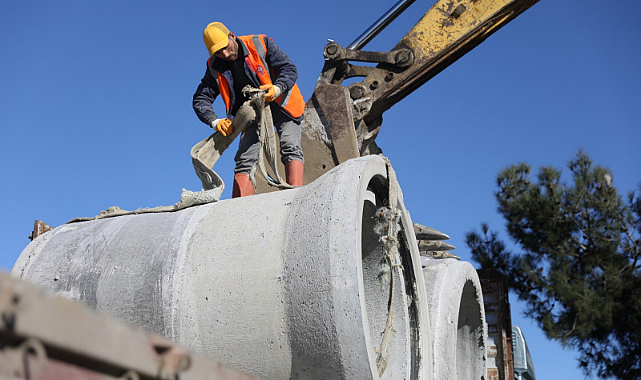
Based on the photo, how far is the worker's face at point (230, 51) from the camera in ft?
11.7

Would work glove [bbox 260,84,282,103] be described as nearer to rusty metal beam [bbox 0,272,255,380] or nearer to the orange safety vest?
the orange safety vest

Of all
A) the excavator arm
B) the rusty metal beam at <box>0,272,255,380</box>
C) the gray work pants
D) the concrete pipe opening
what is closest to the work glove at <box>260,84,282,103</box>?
the gray work pants

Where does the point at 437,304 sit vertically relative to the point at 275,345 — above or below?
above

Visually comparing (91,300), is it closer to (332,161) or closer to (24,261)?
(24,261)

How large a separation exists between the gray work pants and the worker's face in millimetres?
396

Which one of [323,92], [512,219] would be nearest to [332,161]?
[323,92]

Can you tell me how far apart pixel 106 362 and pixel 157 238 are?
1.57 metres

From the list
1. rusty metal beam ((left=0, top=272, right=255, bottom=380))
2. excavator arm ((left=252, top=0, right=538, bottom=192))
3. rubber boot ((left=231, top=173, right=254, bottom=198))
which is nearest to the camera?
rusty metal beam ((left=0, top=272, right=255, bottom=380))

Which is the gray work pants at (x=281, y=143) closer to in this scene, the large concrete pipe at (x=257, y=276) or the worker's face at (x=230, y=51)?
the worker's face at (x=230, y=51)

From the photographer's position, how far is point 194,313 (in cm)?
229

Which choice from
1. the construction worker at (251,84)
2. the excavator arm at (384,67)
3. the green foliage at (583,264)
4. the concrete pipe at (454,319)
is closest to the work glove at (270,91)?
the construction worker at (251,84)

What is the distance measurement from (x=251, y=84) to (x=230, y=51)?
22cm

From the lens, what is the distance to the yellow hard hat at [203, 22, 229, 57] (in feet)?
11.6

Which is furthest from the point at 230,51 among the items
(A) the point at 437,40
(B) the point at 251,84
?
(A) the point at 437,40
